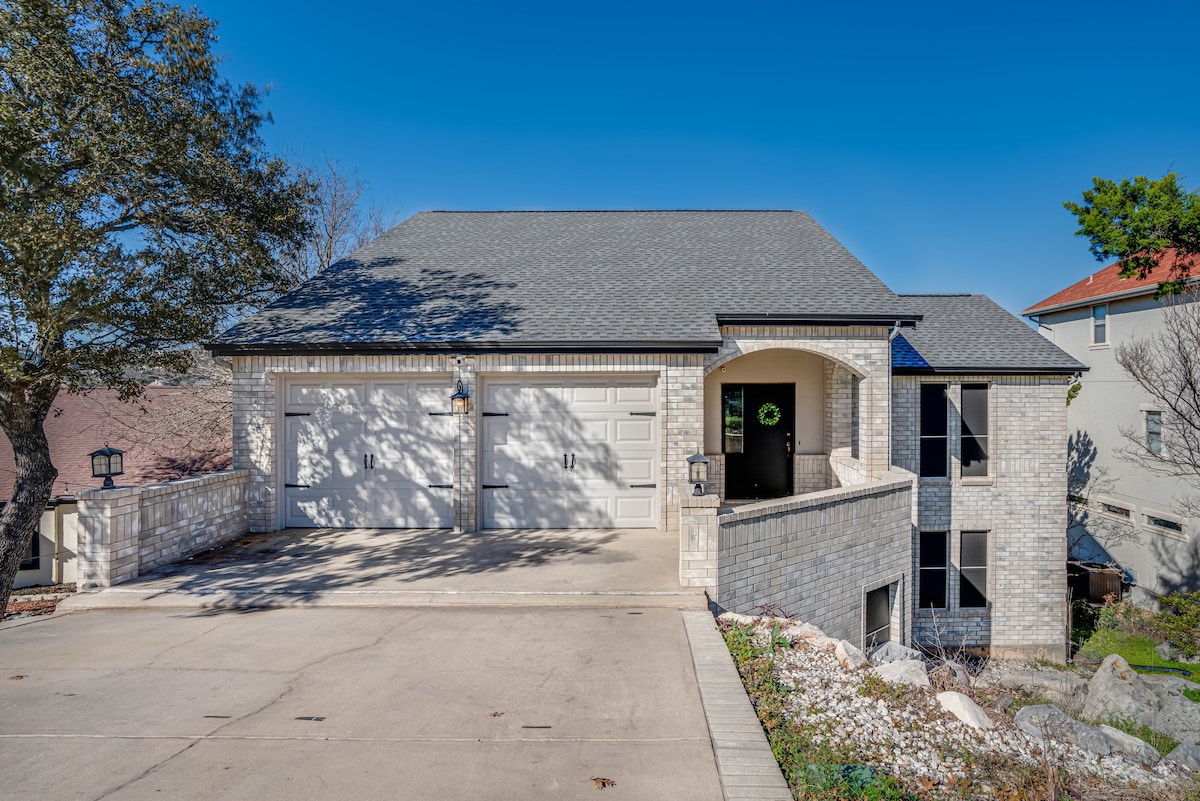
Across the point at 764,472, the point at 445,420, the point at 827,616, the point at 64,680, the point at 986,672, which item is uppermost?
the point at 445,420

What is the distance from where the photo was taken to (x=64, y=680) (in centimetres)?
456

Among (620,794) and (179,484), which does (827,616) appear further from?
(179,484)

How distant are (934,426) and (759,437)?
361 cm

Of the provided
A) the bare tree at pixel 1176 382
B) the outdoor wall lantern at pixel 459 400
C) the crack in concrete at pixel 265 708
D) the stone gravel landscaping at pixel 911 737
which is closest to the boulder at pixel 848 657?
the stone gravel landscaping at pixel 911 737

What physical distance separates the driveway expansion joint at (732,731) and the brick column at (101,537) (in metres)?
6.69

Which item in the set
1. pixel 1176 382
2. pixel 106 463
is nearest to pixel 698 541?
Result: pixel 106 463

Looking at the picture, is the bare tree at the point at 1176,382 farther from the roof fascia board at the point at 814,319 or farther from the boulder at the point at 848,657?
the boulder at the point at 848,657

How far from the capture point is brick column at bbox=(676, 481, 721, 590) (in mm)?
6293

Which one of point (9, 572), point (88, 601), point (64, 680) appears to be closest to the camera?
point (64, 680)

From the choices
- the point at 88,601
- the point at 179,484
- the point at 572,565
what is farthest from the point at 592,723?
the point at 179,484

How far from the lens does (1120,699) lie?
27.4 ft

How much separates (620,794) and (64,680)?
4.71 m

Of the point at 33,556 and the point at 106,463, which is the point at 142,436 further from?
the point at 106,463

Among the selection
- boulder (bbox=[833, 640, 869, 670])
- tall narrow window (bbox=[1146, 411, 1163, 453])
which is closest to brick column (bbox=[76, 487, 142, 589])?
boulder (bbox=[833, 640, 869, 670])
